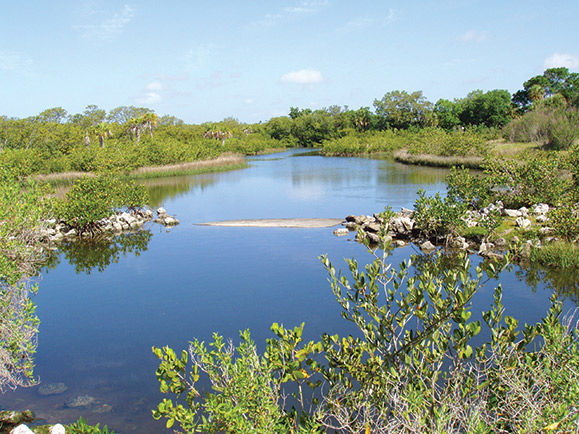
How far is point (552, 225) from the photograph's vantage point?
14.9 m

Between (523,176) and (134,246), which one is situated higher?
(523,176)

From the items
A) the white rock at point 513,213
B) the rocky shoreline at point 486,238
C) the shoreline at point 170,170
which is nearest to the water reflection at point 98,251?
the rocky shoreline at point 486,238

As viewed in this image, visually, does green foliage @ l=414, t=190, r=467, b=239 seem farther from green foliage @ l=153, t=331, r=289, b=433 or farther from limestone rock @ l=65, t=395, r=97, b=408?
green foliage @ l=153, t=331, r=289, b=433

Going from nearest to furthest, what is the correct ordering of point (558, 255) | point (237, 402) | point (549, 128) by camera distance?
point (237, 402)
point (558, 255)
point (549, 128)

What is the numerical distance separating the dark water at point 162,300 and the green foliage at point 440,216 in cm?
118

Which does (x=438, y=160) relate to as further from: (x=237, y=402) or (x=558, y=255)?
(x=237, y=402)

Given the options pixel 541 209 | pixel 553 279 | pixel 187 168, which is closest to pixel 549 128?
pixel 541 209

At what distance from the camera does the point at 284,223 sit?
72.7ft

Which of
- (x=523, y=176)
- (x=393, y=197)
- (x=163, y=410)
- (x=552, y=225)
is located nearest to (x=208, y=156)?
(x=393, y=197)

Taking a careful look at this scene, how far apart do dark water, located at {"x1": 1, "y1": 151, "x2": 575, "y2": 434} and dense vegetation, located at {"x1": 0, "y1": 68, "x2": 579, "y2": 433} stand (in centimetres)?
63

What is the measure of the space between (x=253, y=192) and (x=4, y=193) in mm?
24423

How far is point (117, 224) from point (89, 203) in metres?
2.02

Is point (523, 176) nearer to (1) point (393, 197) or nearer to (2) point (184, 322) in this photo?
(1) point (393, 197)

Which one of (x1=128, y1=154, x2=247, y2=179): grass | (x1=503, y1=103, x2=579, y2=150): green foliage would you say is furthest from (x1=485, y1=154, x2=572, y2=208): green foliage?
(x1=128, y1=154, x2=247, y2=179): grass
